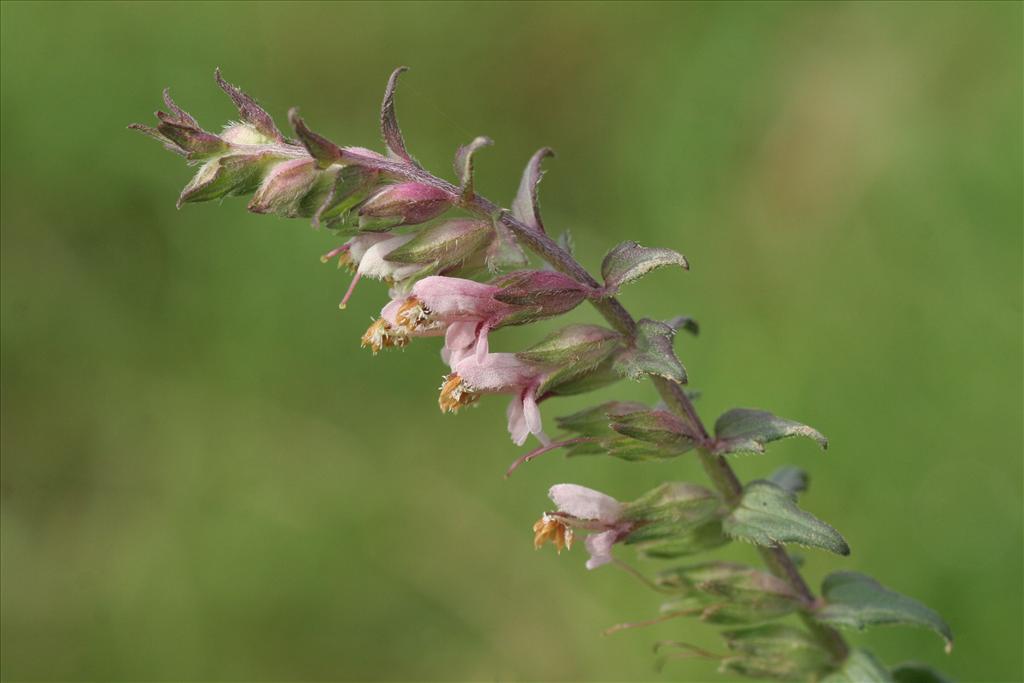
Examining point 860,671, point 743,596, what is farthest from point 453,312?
point 860,671

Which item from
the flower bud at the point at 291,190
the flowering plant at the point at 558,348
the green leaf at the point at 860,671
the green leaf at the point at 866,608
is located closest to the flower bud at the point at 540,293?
the flowering plant at the point at 558,348

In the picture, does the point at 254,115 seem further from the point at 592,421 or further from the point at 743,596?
the point at 743,596

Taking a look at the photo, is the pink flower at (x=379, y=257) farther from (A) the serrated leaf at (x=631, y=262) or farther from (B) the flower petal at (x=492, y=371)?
(A) the serrated leaf at (x=631, y=262)

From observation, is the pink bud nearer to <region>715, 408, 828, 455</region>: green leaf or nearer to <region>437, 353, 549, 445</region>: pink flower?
<region>437, 353, 549, 445</region>: pink flower

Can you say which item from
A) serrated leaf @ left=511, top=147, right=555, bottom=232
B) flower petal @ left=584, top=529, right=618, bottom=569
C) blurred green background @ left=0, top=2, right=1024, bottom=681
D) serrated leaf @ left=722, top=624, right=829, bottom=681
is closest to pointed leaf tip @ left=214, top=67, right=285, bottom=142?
serrated leaf @ left=511, top=147, right=555, bottom=232

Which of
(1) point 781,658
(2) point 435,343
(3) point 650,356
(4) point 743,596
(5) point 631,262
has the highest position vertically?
(5) point 631,262

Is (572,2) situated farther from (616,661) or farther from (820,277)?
(616,661)
